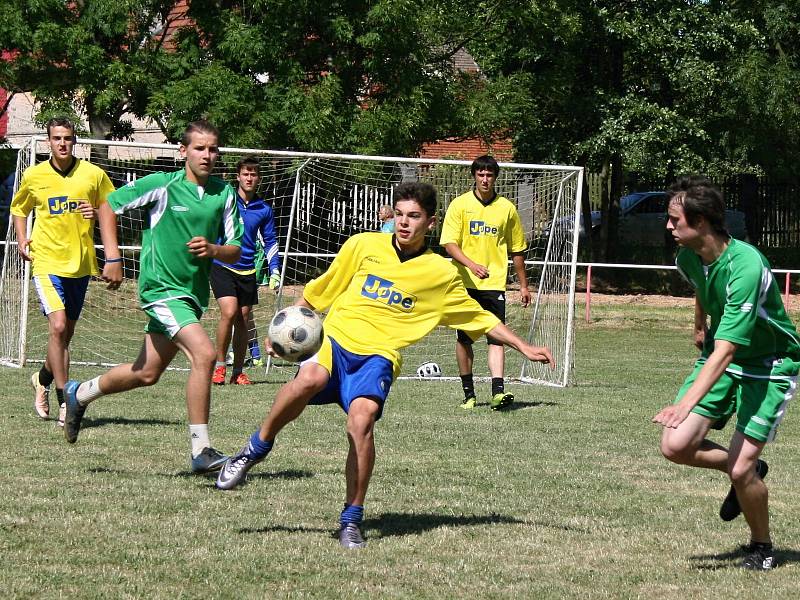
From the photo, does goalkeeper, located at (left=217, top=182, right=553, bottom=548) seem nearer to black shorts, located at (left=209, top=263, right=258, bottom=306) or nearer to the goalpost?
black shorts, located at (left=209, top=263, right=258, bottom=306)

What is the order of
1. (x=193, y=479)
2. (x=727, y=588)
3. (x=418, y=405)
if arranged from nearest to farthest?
(x=727, y=588) < (x=193, y=479) < (x=418, y=405)

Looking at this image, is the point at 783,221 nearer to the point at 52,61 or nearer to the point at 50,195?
the point at 52,61

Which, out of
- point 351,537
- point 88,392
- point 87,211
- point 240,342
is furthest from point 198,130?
point 240,342

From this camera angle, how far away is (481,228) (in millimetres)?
11352

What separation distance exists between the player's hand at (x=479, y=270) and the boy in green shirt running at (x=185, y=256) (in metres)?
3.59

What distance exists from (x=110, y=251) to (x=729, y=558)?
13.1ft

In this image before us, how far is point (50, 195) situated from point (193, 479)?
3.33m

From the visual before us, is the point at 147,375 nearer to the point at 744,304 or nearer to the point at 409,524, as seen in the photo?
the point at 409,524

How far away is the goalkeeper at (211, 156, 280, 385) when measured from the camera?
12070mm

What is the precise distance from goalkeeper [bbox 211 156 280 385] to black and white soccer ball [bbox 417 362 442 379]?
203 cm

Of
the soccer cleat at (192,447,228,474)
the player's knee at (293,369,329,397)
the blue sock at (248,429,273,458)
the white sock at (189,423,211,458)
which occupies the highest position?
the player's knee at (293,369,329,397)

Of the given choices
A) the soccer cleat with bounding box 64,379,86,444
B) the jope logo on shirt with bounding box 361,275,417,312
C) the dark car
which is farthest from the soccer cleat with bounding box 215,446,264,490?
the dark car

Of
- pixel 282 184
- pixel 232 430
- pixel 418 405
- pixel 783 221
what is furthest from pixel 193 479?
pixel 783 221

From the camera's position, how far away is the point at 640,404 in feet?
38.5
